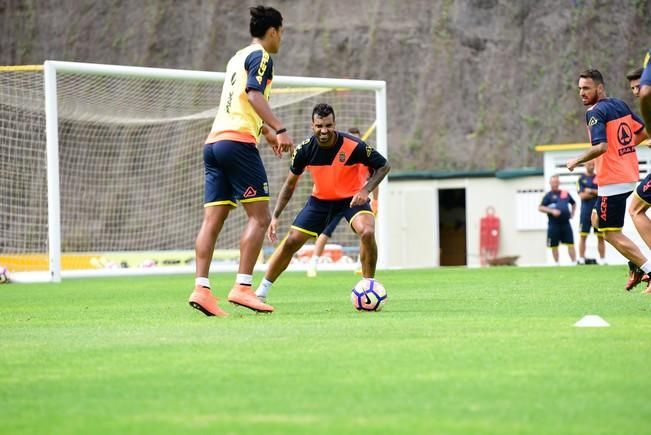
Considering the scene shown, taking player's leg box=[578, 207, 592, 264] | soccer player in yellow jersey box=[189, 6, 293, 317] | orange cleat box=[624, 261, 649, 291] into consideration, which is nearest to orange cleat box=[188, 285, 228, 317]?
soccer player in yellow jersey box=[189, 6, 293, 317]

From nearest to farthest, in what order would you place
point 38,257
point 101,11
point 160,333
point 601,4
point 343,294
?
1. point 160,333
2. point 343,294
3. point 38,257
4. point 601,4
5. point 101,11

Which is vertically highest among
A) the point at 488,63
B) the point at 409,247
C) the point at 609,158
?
the point at 488,63

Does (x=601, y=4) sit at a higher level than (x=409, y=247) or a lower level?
higher

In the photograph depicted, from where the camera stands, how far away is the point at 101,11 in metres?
43.5

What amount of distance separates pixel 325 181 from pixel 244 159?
1.38 meters

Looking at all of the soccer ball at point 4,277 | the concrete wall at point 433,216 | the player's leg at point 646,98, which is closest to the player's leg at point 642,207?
the player's leg at point 646,98

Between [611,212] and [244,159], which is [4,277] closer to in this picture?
[244,159]

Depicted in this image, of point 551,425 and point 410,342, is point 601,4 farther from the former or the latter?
point 551,425

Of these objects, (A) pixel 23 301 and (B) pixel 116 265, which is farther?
(B) pixel 116 265

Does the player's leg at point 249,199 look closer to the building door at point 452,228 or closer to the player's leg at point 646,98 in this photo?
the player's leg at point 646,98

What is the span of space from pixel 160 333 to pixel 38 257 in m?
15.2

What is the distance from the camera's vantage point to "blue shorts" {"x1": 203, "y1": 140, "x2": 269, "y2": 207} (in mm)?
9648

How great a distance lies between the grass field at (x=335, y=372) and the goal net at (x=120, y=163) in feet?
37.4

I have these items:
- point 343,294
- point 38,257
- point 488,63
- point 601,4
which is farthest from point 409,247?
point 343,294
